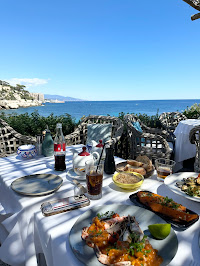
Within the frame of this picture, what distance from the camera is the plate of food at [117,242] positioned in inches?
21.8

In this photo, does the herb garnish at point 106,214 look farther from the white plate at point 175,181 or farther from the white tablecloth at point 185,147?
the white tablecloth at point 185,147

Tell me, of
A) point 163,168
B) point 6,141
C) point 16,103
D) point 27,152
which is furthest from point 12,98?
point 163,168

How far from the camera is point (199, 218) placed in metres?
0.84

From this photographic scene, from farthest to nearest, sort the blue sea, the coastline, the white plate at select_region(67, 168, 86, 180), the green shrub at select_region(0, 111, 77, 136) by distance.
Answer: the blue sea < the coastline < the green shrub at select_region(0, 111, 77, 136) < the white plate at select_region(67, 168, 86, 180)

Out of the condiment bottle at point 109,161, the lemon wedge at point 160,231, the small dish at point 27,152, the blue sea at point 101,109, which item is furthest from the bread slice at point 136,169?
the blue sea at point 101,109

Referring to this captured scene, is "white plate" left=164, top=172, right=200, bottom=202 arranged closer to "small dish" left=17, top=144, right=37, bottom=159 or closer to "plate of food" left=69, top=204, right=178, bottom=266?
"plate of food" left=69, top=204, right=178, bottom=266

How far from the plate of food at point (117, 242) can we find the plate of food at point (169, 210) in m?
0.06

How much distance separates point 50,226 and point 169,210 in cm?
53

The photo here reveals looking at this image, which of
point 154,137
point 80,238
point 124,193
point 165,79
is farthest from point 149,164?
point 165,79

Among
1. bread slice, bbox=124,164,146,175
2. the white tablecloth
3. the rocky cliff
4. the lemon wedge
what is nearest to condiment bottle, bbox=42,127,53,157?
bread slice, bbox=124,164,146,175

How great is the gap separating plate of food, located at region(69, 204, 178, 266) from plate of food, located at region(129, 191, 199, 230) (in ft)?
0.20

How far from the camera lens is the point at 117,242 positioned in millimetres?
605

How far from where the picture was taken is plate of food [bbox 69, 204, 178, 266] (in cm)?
55

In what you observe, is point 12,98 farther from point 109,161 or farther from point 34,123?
point 109,161
